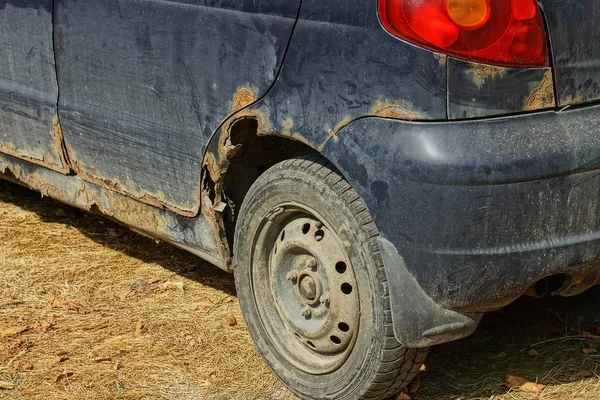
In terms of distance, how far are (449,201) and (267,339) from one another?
3.59ft

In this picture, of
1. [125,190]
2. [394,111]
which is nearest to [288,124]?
[394,111]

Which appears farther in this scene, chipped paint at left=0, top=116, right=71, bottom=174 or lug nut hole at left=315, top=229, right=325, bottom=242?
chipped paint at left=0, top=116, right=71, bottom=174

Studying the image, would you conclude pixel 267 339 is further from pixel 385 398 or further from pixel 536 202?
pixel 536 202

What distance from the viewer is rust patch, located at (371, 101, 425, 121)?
302 centimetres

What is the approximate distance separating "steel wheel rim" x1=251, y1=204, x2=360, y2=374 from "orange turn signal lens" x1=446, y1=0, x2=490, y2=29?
2.71ft

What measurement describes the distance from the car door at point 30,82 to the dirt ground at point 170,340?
0.59 m

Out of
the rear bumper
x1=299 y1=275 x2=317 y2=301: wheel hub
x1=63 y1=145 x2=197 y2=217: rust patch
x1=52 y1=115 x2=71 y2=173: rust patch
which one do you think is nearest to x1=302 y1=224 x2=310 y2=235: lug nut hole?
x1=299 y1=275 x2=317 y2=301: wheel hub

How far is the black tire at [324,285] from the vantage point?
325 centimetres

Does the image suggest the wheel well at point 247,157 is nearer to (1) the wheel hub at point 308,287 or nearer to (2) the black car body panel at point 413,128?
(2) the black car body panel at point 413,128

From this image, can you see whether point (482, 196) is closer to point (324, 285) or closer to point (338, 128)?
point (338, 128)

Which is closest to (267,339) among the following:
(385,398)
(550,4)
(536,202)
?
(385,398)

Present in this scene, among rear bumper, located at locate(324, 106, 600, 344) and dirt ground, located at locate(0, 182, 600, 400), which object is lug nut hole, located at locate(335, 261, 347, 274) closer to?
rear bumper, located at locate(324, 106, 600, 344)

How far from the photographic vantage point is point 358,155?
313cm

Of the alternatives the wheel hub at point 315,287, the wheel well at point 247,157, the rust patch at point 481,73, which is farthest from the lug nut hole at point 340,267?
the rust patch at point 481,73
